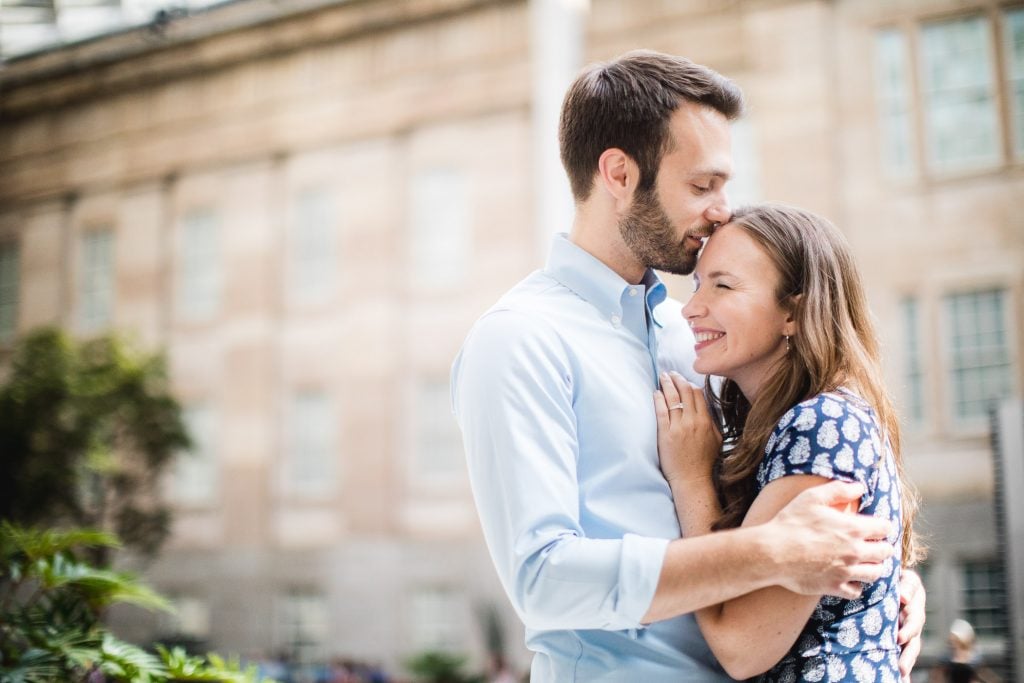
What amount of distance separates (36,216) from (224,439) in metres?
6.46

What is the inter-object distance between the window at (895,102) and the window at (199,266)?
11.6 m

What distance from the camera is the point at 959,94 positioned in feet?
44.1

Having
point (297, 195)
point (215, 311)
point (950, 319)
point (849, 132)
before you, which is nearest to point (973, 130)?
point (849, 132)

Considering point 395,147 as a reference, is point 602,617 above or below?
below

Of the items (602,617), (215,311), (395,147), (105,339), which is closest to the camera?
(602,617)

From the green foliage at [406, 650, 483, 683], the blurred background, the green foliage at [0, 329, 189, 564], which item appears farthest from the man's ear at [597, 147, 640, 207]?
the green foliage at [0, 329, 189, 564]

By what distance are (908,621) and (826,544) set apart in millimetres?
534

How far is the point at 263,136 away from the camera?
18531 millimetres

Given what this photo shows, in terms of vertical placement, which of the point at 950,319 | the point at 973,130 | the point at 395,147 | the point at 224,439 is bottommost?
the point at 224,439

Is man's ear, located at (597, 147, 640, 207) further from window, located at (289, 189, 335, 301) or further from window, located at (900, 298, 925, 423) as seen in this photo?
window, located at (289, 189, 335, 301)

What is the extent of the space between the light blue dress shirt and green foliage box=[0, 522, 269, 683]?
69.7 inches

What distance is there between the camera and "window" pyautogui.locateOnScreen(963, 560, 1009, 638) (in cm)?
1247

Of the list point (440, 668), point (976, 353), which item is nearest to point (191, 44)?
point (440, 668)

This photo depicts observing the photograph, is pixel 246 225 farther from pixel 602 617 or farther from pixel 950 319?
pixel 602 617
